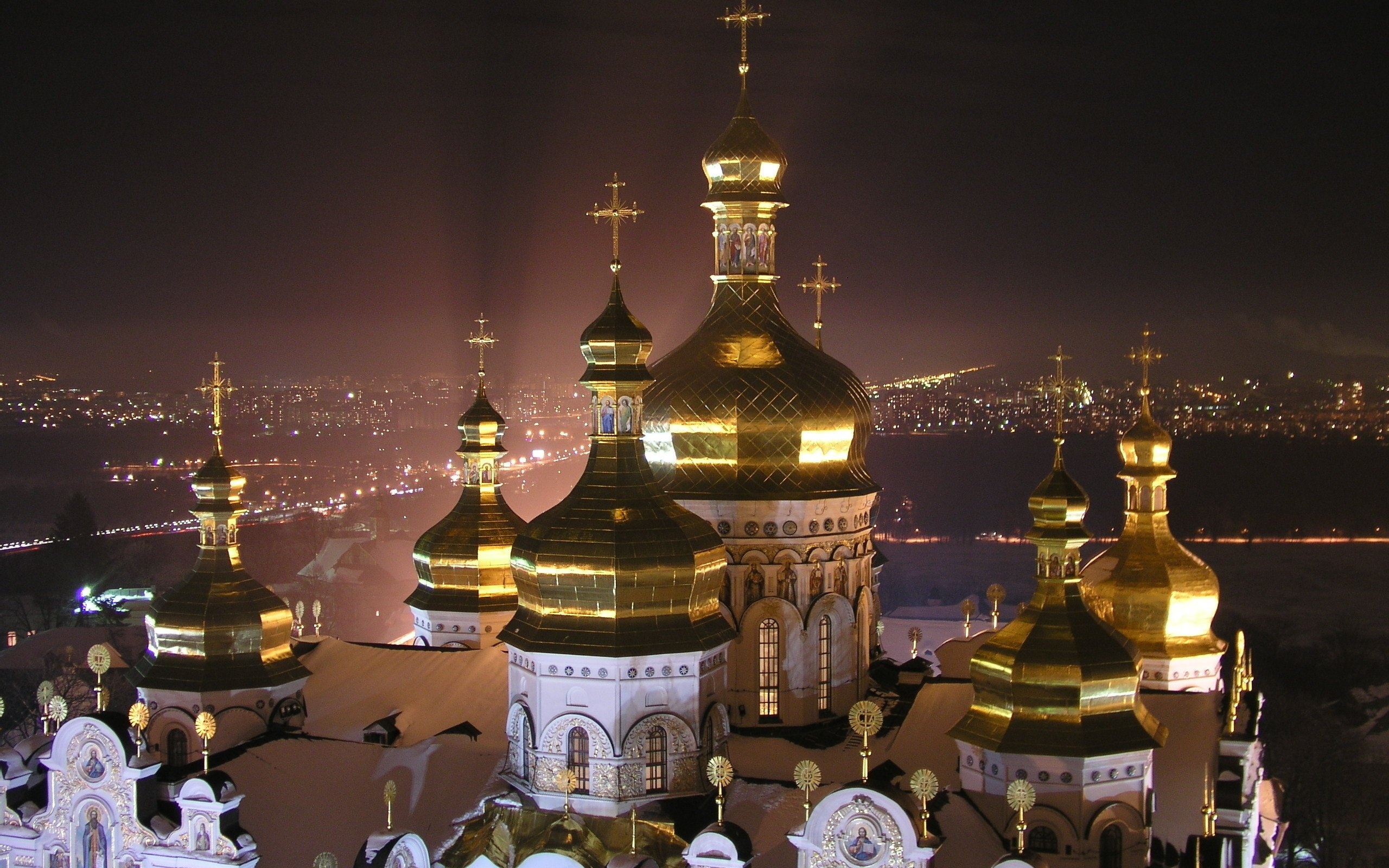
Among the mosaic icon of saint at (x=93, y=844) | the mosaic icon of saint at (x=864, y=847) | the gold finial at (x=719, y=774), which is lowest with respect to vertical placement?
the mosaic icon of saint at (x=93, y=844)

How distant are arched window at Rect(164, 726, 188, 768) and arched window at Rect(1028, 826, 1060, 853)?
9.88 metres

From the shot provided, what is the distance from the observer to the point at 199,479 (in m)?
19.3

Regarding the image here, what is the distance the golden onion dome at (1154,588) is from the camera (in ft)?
68.3

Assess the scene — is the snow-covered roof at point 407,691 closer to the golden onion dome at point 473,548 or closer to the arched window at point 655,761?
the golden onion dome at point 473,548

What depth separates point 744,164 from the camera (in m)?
19.5

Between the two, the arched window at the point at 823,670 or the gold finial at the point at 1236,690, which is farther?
the arched window at the point at 823,670

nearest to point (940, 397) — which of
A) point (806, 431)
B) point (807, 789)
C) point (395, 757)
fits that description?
point (806, 431)

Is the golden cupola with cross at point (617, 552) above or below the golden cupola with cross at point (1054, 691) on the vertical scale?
above

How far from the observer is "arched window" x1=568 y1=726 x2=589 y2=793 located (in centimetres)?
1545

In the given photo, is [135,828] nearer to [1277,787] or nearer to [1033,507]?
[1033,507]

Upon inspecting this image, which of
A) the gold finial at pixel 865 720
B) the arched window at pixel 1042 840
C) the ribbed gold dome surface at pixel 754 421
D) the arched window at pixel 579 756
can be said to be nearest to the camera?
the gold finial at pixel 865 720

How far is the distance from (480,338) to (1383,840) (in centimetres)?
2069

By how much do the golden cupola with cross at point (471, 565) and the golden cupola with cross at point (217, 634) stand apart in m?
3.87

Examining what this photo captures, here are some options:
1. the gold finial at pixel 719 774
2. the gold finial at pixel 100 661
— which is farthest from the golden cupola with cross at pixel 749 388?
the gold finial at pixel 100 661
